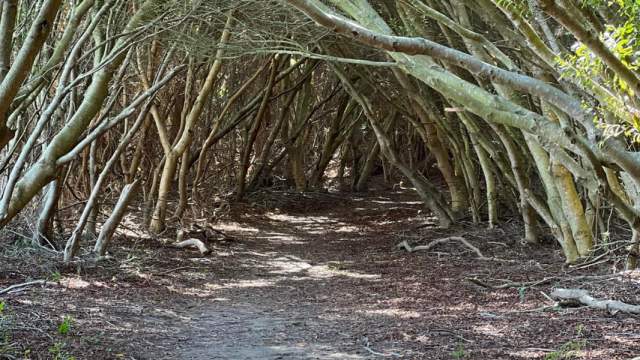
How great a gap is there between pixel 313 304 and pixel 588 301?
2597 mm

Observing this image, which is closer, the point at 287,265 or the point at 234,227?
the point at 287,265

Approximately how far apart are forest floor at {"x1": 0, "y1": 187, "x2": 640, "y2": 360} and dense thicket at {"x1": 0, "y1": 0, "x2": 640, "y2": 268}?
63 centimetres

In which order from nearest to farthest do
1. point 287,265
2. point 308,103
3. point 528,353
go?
point 528,353
point 287,265
point 308,103

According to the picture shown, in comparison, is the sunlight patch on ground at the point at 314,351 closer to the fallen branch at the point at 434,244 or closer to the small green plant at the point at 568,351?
the small green plant at the point at 568,351

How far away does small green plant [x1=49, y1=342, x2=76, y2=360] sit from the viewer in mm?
4277

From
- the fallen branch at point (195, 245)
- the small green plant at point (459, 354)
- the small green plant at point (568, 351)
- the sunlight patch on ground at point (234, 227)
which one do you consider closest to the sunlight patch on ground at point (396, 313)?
the small green plant at point (459, 354)

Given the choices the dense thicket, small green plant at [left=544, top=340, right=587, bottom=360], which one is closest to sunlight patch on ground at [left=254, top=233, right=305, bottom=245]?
the dense thicket

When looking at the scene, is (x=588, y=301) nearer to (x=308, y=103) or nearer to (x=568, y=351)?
(x=568, y=351)

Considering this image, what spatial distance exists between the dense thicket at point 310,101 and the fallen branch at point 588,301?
0.82 metres

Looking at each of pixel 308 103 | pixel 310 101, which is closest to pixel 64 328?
pixel 308 103

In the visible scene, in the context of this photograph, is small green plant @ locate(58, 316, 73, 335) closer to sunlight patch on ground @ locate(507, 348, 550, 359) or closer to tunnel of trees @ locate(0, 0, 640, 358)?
tunnel of trees @ locate(0, 0, 640, 358)

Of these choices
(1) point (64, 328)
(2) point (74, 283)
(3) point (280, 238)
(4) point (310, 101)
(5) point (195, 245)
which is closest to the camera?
(1) point (64, 328)

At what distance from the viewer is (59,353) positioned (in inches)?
171

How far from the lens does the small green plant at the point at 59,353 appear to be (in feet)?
14.0
